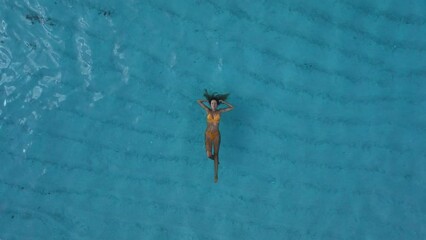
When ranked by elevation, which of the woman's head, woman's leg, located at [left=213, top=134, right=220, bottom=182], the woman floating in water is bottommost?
woman's leg, located at [left=213, top=134, right=220, bottom=182]

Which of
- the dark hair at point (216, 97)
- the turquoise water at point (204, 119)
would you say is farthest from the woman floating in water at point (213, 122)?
the turquoise water at point (204, 119)

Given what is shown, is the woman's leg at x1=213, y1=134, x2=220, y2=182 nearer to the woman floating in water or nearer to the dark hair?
the woman floating in water

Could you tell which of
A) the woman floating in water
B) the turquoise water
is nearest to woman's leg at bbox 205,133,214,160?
the woman floating in water

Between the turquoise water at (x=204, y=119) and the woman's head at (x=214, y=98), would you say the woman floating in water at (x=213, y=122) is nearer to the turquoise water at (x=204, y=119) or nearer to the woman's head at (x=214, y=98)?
the woman's head at (x=214, y=98)

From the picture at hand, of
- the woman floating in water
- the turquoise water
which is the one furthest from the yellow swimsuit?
the turquoise water

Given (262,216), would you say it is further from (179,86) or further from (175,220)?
(179,86)

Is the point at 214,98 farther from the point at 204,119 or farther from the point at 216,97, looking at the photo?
the point at 204,119

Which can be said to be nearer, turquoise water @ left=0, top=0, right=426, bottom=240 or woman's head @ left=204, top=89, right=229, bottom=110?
woman's head @ left=204, top=89, right=229, bottom=110

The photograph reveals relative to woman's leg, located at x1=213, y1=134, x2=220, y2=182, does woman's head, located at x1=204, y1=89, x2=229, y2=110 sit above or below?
above

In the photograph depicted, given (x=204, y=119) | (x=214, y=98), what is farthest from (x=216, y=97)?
(x=204, y=119)
